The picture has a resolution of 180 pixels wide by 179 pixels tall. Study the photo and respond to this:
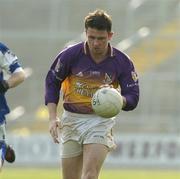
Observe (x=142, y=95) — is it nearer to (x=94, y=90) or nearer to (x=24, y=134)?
(x=24, y=134)

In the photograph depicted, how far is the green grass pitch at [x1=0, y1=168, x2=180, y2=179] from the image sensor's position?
20.2 m

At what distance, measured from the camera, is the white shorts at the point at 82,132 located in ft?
34.1

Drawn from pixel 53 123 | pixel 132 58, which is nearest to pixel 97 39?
pixel 53 123

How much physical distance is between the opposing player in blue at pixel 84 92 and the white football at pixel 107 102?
297 mm

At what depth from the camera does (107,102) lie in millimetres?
9867

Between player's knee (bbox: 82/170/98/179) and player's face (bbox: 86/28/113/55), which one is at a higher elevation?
player's face (bbox: 86/28/113/55)

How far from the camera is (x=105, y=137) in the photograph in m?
10.4

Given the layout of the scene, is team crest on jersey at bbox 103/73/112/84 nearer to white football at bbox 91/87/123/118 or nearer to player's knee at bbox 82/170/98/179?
white football at bbox 91/87/123/118

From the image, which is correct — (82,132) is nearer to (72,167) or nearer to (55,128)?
(72,167)

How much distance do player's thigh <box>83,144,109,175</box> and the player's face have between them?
41.1 inches

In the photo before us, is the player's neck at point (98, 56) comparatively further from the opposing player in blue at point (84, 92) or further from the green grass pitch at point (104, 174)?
the green grass pitch at point (104, 174)

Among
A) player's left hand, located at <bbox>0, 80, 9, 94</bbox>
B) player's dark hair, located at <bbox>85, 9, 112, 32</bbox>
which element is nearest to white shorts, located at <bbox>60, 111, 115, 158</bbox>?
player's left hand, located at <bbox>0, 80, 9, 94</bbox>

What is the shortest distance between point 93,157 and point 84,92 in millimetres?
782

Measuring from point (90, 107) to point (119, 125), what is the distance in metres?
16.0
